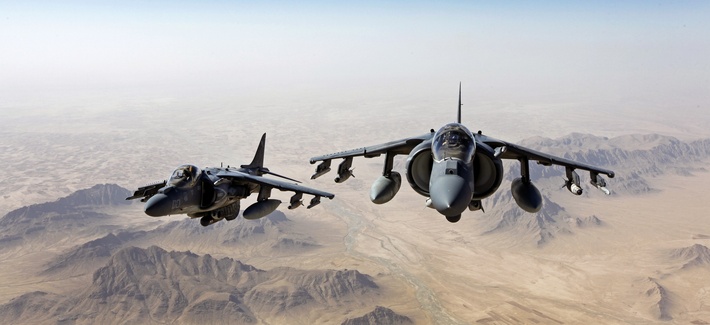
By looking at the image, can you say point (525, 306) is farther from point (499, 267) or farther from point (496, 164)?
point (496, 164)

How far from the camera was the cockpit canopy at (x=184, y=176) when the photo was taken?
25.2 meters

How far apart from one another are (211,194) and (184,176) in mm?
1799

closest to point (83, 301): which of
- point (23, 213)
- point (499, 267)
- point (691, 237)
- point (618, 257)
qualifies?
point (23, 213)

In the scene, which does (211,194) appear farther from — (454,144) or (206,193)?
(454,144)

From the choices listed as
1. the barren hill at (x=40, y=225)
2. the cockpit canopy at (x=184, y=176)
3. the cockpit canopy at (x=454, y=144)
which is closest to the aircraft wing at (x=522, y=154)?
the cockpit canopy at (x=454, y=144)

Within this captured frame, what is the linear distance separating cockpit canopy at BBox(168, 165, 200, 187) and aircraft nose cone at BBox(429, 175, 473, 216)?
14.7m

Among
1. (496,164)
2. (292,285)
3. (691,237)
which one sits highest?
(496,164)

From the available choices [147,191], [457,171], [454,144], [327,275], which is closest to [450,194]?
[457,171]

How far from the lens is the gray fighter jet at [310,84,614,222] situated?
1534 centimetres

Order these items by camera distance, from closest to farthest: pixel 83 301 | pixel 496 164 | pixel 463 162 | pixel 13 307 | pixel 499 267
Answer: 1. pixel 463 162
2. pixel 496 164
3. pixel 13 307
4. pixel 83 301
5. pixel 499 267

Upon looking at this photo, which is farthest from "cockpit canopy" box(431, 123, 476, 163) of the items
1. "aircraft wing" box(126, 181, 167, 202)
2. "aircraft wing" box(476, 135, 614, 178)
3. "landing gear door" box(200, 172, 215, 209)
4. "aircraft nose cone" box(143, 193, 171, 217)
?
"aircraft wing" box(126, 181, 167, 202)

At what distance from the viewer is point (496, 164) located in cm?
1795

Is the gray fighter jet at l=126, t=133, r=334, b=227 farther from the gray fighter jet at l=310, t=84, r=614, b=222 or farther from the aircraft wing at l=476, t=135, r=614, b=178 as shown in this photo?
the aircraft wing at l=476, t=135, r=614, b=178

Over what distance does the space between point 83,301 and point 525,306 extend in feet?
389
